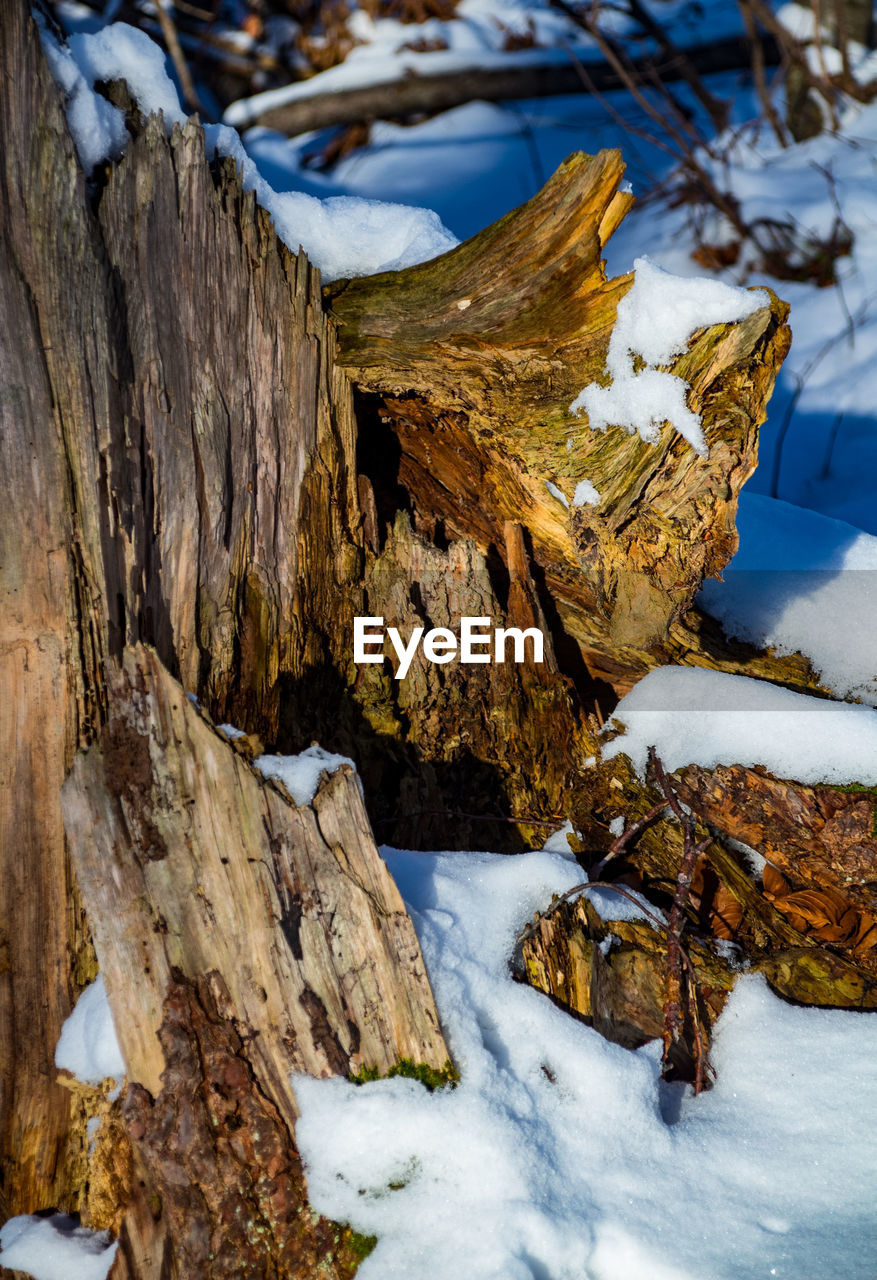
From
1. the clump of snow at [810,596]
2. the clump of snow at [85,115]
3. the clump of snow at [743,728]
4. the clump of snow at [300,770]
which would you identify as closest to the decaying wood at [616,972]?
the clump of snow at [743,728]

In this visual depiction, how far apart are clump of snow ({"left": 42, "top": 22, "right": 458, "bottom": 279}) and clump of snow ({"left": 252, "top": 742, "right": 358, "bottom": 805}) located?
1150mm

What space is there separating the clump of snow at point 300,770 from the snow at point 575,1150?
31 centimetres

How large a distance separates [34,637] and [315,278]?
1029 mm

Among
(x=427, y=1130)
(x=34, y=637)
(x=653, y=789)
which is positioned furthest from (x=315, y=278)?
(x=427, y=1130)

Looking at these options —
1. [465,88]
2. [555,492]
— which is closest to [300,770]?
[555,492]

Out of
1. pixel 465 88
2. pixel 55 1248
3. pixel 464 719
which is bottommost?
pixel 55 1248

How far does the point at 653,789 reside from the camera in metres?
2.01

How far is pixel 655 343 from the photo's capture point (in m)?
1.69

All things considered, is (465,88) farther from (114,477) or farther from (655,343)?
(114,477)

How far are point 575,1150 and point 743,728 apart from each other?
37.2 inches

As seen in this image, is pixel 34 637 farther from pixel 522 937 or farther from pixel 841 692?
pixel 841 692

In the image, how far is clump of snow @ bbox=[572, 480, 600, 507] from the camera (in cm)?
183

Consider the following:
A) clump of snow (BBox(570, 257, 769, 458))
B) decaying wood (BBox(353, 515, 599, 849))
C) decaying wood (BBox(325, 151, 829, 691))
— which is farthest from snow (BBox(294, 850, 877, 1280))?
clump of snow (BBox(570, 257, 769, 458))

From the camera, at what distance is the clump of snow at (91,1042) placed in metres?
1.36
